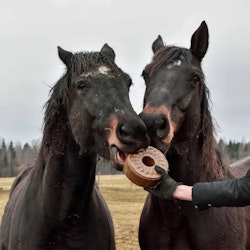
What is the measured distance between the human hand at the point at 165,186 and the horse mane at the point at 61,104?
1.32 meters

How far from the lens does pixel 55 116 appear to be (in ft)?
16.2

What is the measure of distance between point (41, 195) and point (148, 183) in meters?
1.58

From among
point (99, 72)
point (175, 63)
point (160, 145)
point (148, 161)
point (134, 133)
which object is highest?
point (175, 63)

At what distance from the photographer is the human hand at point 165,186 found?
3.82 m

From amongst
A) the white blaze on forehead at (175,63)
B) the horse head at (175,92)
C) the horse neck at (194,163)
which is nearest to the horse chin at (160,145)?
the horse head at (175,92)

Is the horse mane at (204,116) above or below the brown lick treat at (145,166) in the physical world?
above

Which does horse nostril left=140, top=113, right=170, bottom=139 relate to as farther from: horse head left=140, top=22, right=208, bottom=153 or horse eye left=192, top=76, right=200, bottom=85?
horse eye left=192, top=76, right=200, bottom=85

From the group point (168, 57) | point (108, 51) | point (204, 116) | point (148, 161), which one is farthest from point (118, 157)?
point (108, 51)

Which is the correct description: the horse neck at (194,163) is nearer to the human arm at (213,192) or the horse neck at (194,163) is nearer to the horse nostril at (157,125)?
the horse nostril at (157,125)

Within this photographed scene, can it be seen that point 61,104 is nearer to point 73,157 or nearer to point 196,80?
point 73,157

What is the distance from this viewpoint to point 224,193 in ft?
11.8

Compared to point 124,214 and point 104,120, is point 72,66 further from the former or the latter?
point 124,214

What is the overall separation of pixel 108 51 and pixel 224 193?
2.36 meters

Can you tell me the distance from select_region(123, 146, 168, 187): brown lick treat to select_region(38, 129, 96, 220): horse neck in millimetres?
815
